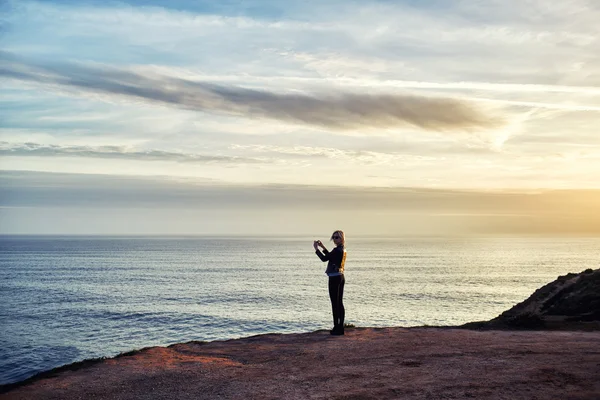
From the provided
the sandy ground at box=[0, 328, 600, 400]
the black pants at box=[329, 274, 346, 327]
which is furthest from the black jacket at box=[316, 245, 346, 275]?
the sandy ground at box=[0, 328, 600, 400]

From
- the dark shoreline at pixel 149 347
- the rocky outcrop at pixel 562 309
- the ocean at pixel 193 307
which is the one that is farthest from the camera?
the ocean at pixel 193 307

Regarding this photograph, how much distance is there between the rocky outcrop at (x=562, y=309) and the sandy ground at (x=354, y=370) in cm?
256

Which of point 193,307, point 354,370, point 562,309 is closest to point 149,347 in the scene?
point 354,370

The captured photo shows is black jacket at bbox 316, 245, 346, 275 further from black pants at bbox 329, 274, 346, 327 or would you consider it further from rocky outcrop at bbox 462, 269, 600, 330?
rocky outcrop at bbox 462, 269, 600, 330

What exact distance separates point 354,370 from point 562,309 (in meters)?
15.0

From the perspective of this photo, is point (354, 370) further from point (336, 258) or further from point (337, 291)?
point (336, 258)

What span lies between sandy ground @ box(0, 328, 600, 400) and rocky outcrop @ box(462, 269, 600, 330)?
2.56 meters

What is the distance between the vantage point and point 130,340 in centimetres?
3825

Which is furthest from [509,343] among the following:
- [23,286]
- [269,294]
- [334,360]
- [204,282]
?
[23,286]

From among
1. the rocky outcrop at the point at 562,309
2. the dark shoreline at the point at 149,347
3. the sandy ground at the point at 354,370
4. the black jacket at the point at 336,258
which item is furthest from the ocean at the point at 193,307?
the black jacket at the point at 336,258

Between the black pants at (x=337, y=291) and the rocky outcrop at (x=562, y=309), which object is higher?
the black pants at (x=337, y=291)

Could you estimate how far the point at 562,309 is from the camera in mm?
22781

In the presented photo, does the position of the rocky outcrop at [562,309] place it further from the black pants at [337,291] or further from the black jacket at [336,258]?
the black jacket at [336,258]

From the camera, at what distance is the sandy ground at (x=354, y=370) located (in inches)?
404
